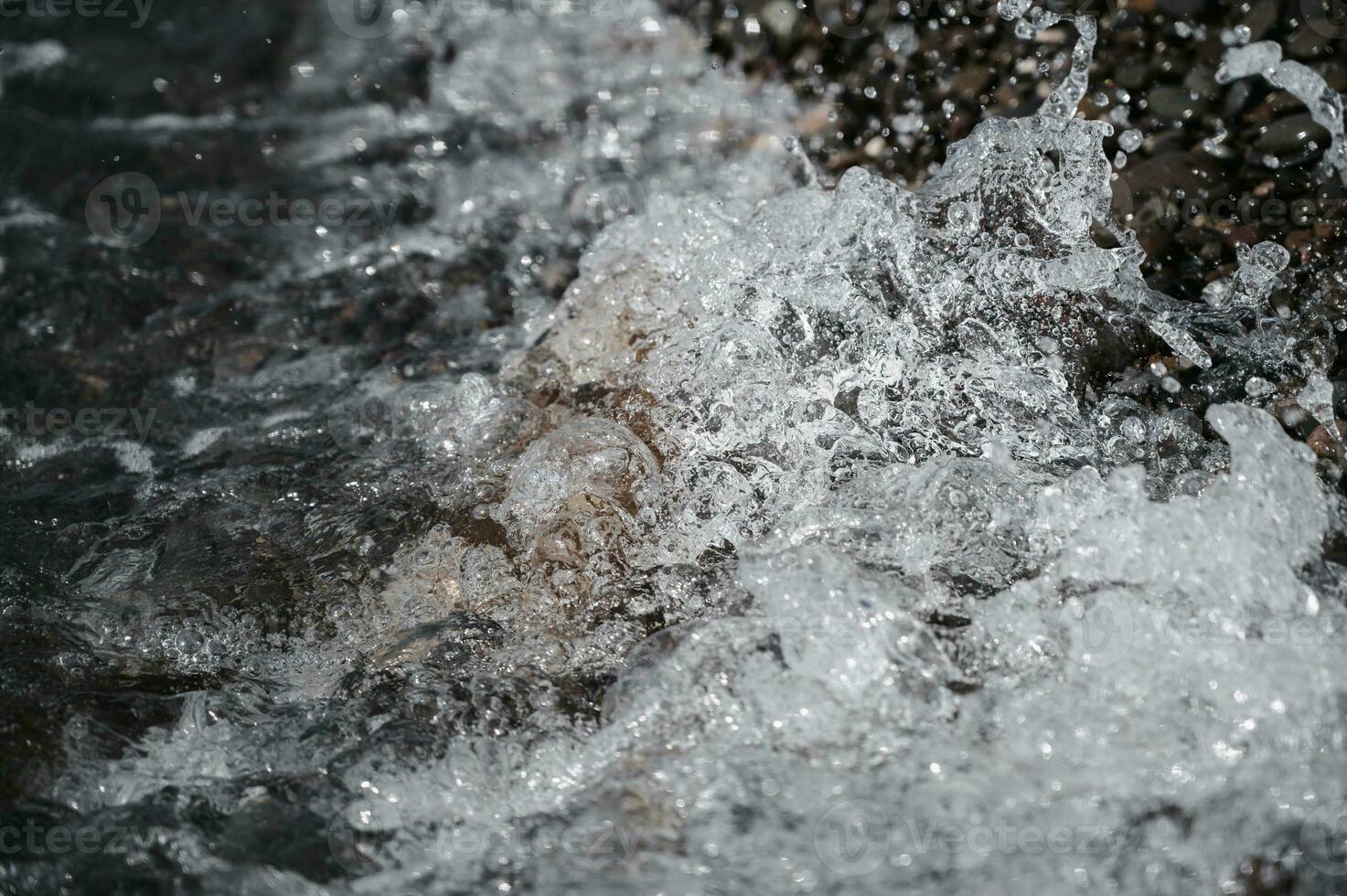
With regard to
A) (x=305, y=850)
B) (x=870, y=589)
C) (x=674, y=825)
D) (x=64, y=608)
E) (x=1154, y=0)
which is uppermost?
(x=1154, y=0)

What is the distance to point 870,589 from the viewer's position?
7.68ft

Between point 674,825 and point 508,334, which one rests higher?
point 674,825

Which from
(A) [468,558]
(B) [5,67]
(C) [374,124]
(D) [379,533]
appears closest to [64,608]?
(D) [379,533]

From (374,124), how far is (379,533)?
2.58 metres

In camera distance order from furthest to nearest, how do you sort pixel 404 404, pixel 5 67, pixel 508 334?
1. pixel 5 67
2. pixel 508 334
3. pixel 404 404

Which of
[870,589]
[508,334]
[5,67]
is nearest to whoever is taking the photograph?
[870,589]

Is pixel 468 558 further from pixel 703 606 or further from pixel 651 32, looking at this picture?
pixel 651 32

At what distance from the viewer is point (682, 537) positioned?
8.87ft

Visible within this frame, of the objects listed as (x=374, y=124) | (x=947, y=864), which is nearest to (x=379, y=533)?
(x=947, y=864)

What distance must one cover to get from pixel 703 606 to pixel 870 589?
0.40 meters

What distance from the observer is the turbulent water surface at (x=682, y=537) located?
2.09 metres

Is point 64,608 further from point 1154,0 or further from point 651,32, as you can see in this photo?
point 1154,0

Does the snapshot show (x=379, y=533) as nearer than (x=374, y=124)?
Yes

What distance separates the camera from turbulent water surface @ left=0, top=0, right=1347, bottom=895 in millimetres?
2092
